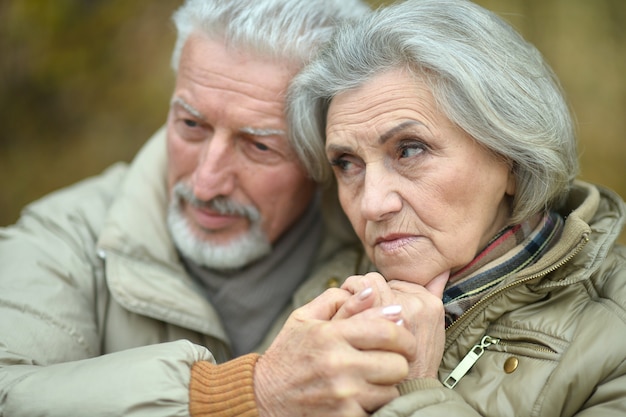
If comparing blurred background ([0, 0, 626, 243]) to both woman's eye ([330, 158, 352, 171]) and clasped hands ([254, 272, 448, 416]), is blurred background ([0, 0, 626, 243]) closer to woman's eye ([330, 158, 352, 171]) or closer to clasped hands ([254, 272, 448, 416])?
woman's eye ([330, 158, 352, 171])

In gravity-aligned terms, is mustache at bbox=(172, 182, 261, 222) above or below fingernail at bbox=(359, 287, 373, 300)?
below

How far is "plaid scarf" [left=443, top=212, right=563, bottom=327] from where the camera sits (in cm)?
245

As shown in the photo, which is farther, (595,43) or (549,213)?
A: (595,43)

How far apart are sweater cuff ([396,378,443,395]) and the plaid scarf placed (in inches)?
13.2

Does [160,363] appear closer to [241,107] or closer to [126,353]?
[126,353]

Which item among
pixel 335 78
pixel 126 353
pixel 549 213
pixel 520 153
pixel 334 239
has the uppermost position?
pixel 335 78

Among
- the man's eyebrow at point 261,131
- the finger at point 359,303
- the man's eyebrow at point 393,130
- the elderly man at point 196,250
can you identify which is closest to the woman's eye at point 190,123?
the elderly man at point 196,250

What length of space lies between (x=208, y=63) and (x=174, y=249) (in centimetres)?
90

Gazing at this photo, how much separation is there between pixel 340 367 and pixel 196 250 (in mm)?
1316

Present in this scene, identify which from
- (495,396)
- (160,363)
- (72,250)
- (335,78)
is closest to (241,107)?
(335,78)

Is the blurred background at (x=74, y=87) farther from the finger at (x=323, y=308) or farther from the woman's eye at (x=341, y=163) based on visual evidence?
the finger at (x=323, y=308)

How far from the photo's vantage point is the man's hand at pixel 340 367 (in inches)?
81.6

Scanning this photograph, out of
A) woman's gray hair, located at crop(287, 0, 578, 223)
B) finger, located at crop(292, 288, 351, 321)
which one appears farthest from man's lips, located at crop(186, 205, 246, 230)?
finger, located at crop(292, 288, 351, 321)

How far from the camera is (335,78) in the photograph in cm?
266
